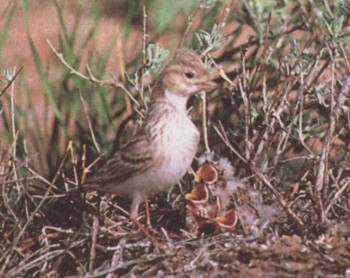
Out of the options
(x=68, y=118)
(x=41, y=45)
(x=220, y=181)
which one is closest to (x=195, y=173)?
(x=220, y=181)

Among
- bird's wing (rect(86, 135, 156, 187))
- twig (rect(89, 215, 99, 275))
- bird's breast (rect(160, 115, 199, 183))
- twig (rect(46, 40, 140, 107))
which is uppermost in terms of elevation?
twig (rect(46, 40, 140, 107))

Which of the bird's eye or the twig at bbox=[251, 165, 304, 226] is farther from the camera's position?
the bird's eye

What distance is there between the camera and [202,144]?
636 cm

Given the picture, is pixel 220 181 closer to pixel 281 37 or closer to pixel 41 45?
pixel 281 37

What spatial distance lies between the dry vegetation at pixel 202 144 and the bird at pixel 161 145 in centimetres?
13

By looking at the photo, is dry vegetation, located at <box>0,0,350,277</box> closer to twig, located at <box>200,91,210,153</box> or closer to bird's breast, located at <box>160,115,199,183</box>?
twig, located at <box>200,91,210,153</box>

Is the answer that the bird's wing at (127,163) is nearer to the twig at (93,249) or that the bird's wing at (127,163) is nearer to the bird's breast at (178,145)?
the bird's breast at (178,145)

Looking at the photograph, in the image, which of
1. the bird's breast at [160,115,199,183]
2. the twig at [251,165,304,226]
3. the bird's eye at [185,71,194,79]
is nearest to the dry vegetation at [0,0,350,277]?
the twig at [251,165,304,226]

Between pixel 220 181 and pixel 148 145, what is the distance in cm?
33

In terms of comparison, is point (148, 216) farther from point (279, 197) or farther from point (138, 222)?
point (279, 197)

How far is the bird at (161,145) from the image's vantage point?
5637 mm

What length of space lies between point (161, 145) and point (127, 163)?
7.5 inches

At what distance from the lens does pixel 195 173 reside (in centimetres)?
601

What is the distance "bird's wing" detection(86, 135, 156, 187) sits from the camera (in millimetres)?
5688
